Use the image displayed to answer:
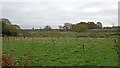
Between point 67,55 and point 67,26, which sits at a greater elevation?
point 67,26

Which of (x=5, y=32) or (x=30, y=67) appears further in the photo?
(x=5, y=32)

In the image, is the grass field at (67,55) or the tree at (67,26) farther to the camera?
the tree at (67,26)

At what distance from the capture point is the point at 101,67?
5.07m

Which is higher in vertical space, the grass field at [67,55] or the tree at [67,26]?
the tree at [67,26]

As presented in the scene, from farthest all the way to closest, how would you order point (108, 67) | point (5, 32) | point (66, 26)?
point (66, 26), point (5, 32), point (108, 67)

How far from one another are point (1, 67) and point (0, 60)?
0.76 meters

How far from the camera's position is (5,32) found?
31.3 meters

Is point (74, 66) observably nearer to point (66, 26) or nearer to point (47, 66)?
point (47, 66)

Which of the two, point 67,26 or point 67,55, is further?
point 67,26

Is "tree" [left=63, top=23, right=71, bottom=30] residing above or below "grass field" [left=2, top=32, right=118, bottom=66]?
above

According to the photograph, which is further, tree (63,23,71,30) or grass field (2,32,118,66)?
tree (63,23,71,30)

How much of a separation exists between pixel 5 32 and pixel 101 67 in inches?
1237

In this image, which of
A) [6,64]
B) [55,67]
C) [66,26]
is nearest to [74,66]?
[55,67]

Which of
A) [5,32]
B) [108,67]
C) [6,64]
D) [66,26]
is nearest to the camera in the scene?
[108,67]
